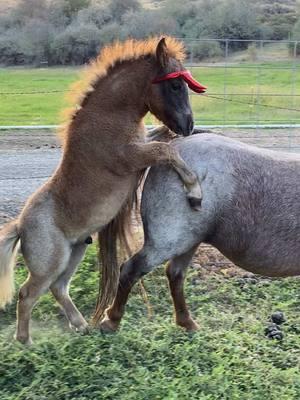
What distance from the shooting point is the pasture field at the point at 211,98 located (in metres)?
16.3

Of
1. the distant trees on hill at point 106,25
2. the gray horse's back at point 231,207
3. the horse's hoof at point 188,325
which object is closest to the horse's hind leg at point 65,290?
the gray horse's back at point 231,207

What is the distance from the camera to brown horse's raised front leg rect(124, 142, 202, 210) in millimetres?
4348

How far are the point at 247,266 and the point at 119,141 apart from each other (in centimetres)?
123

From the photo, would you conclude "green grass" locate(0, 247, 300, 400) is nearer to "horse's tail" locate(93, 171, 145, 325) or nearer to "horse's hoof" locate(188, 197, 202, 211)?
"horse's tail" locate(93, 171, 145, 325)

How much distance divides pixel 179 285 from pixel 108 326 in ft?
1.86

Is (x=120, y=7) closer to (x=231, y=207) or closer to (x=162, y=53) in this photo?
(x=162, y=53)

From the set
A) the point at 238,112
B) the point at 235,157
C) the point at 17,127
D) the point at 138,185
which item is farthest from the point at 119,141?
the point at 238,112

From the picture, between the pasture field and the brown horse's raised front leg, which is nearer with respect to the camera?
the brown horse's raised front leg

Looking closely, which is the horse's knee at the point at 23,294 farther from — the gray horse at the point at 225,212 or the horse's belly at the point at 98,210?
the gray horse at the point at 225,212

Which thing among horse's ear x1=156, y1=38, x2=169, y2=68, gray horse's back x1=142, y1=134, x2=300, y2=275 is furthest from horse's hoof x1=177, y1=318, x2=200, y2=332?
horse's ear x1=156, y1=38, x2=169, y2=68

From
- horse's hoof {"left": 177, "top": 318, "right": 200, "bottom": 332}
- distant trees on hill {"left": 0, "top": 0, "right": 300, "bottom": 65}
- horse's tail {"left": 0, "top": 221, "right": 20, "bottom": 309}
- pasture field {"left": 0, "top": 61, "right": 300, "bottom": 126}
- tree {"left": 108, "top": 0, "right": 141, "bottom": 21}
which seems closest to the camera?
horse's tail {"left": 0, "top": 221, "right": 20, "bottom": 309}

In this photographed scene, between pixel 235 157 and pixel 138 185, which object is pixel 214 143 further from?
pixel 138 185

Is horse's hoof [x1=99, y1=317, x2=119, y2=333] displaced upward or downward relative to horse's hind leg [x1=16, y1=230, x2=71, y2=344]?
downward

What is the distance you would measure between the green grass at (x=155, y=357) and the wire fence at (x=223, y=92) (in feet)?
30.5
